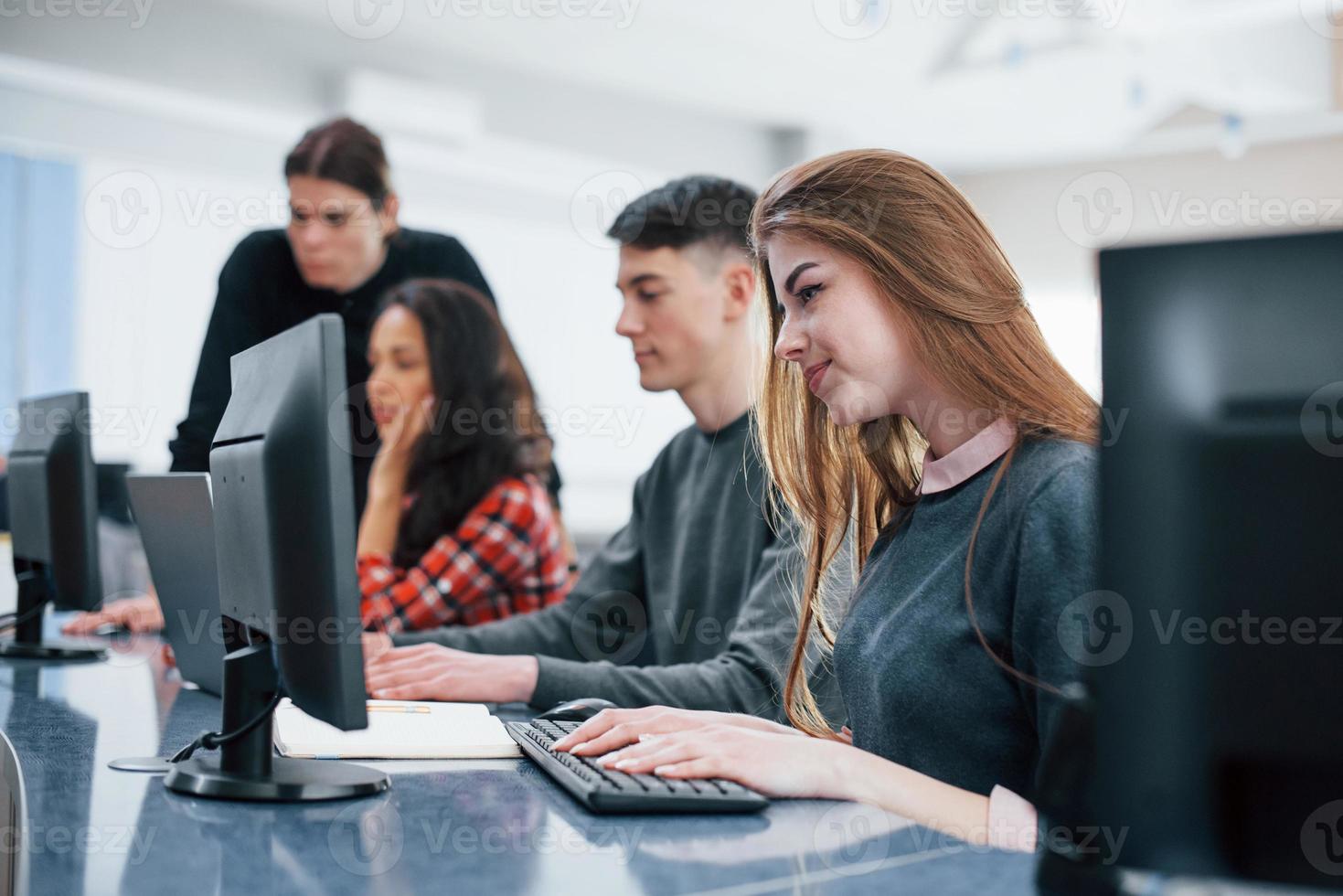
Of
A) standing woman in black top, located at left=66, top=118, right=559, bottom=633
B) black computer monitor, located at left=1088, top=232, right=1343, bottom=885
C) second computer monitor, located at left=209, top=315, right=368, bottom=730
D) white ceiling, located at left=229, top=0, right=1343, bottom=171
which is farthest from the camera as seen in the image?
white ceiling, located at left=229, top=0, right=1343, bottom=171

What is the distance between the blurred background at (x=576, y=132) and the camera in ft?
13.9

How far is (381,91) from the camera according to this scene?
4.75 meters

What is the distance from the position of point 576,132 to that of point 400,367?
10.8 feet

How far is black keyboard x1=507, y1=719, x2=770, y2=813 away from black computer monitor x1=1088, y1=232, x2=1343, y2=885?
1.31 feet

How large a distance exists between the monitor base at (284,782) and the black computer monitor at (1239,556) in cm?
62

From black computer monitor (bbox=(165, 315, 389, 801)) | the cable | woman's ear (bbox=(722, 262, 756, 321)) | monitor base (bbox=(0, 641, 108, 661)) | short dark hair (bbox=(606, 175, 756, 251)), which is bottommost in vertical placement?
monitor base (bbox=(0, 641, 108, 661))

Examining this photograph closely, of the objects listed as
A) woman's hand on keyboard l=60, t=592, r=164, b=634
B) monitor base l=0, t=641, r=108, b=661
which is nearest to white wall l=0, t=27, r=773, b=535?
woman's hand on keyboard l=60, t=592, r=164, b=634

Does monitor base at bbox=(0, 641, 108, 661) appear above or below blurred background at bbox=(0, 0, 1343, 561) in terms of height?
below

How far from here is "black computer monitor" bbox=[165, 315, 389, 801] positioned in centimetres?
86

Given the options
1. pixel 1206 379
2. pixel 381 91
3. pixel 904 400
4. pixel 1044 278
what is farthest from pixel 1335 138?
pixel 1206 379

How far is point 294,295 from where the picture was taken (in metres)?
2.62

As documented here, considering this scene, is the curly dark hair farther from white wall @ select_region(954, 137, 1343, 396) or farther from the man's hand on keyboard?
white wall @ select_region(954, 137, 1343, 396)

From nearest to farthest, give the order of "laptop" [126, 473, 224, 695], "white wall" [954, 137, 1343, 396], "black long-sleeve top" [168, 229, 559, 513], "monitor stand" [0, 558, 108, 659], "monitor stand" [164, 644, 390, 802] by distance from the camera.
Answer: "monitor stand" [164, 644, 390, 802]
"laptop" [126, 473, 224, 695]
"monitor stand" [0, 558, 108, 659]
"black long-sleeve top" [168, 229, 559, 513]
"white wall" [954, 137, 1343, 396]

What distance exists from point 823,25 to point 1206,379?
4.63 meters
